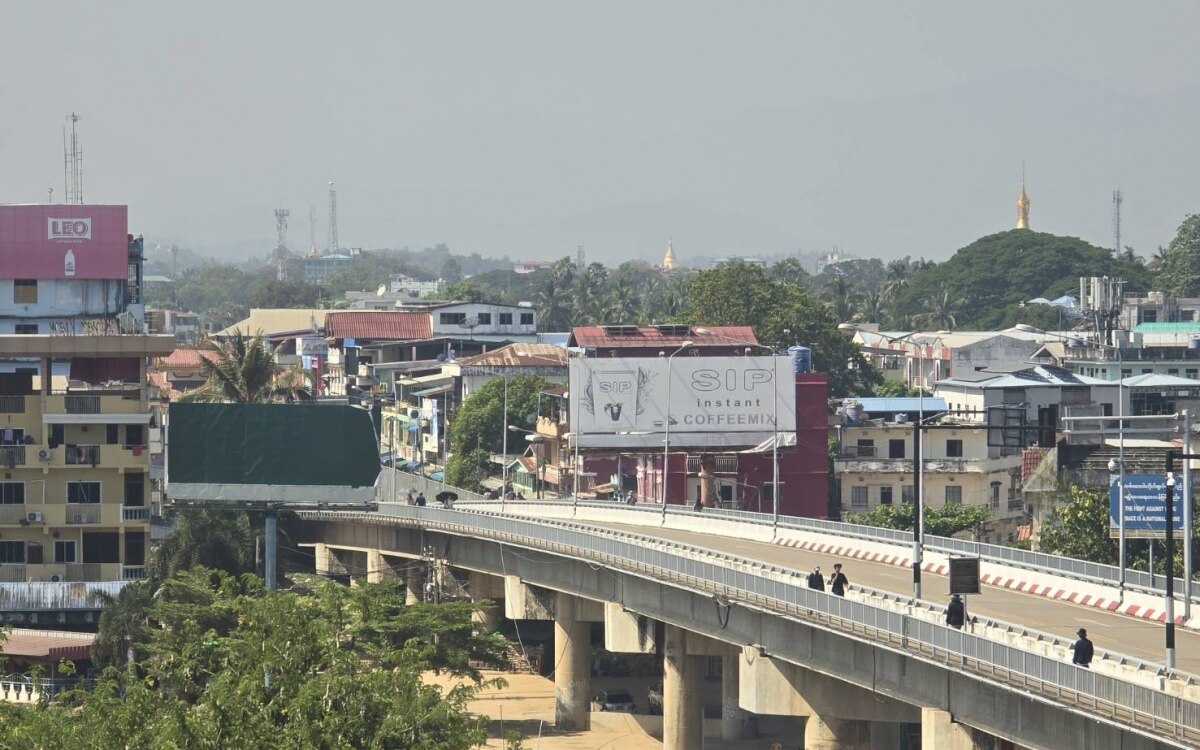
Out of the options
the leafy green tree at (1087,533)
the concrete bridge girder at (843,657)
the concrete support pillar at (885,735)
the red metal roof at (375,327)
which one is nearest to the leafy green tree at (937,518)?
the leafy green tree at (1087,533)

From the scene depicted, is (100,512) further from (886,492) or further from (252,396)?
(886,492)

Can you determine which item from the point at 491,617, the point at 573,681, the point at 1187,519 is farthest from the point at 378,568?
the point at 1187,519

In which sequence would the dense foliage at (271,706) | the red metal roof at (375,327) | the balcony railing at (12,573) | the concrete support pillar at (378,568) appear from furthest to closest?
the red metal roof at (375,327) < the concrete support pillar at (378,568) < the balcony railing at (12,573) < the dense foliage at (271,706)

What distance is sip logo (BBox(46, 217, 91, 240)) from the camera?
107 metres

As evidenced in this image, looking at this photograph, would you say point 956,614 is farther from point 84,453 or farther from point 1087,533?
point 84,453

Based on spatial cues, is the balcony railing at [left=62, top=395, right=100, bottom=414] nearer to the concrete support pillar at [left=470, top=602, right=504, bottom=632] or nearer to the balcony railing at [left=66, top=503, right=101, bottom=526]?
the balcony railing at [left=66, top=503, right=101, bottom=526]

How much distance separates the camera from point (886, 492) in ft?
423

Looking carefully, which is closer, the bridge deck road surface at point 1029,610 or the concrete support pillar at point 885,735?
the bridge deck road surface at point 1029,610

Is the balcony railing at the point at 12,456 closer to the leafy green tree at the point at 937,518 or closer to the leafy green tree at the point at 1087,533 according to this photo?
the leafy green tree at the point at 937,518

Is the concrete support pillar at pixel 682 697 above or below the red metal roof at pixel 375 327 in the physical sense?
below

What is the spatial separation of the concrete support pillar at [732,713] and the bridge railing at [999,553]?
6809mm

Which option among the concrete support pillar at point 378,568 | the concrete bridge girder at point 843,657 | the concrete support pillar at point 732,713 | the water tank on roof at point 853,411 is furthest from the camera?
the water tank on roof at point 853,411

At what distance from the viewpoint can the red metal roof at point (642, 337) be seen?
130000mm

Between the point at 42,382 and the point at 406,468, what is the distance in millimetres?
72984
